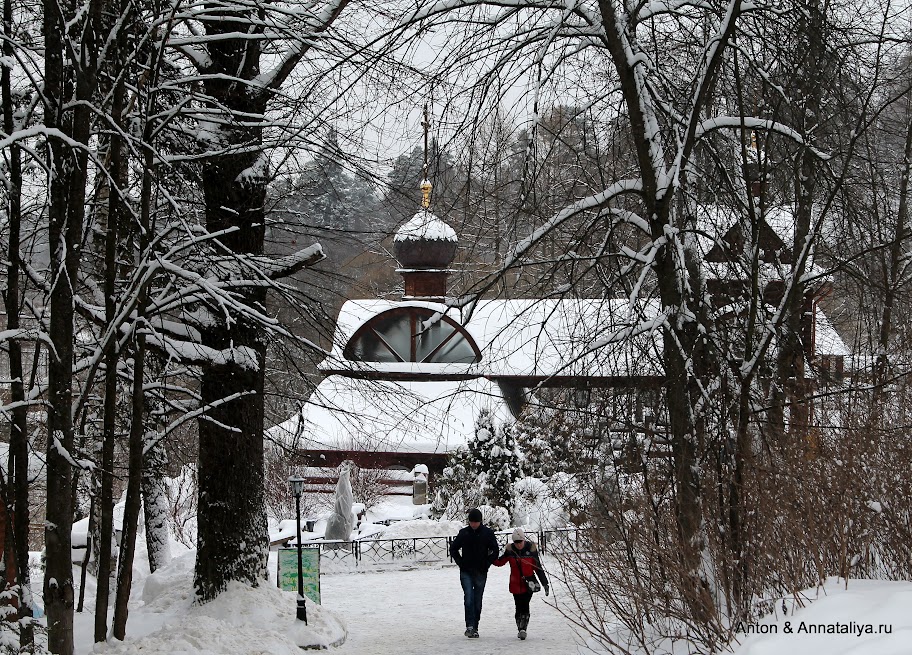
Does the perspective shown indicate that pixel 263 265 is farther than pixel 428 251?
No

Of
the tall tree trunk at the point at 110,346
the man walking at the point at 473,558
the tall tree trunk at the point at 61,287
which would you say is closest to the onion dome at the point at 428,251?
the man walking at the point at 473,558

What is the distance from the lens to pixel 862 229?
25.1 ft

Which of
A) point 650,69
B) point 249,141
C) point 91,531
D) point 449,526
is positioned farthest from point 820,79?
point 449,526

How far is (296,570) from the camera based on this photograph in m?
14.4

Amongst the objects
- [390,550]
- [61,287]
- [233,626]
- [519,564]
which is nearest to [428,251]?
[390,550]

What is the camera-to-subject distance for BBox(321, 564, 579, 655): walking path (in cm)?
1264

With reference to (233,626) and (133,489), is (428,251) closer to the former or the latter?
(233,626)

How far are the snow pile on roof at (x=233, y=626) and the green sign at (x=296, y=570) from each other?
1294mm

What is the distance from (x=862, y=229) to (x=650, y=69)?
1.98m

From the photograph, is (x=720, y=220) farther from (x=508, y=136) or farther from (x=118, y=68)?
(x=118, y=68)

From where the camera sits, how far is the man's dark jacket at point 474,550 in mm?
13000

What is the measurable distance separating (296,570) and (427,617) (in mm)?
2363

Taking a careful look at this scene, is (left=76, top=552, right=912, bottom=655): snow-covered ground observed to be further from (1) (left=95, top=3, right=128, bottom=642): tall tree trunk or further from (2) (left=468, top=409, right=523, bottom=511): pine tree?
(2) (left=468, top=409, right=523, bottom=511): pine tree

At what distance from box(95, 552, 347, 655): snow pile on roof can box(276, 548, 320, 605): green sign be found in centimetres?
129
